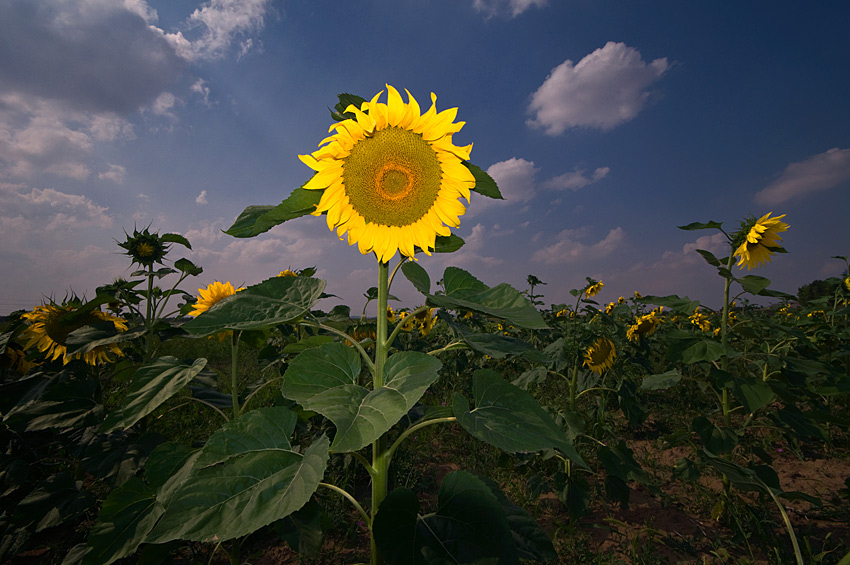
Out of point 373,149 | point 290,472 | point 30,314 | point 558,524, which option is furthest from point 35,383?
point 558,524

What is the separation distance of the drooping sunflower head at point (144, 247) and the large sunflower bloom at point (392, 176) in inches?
82.7

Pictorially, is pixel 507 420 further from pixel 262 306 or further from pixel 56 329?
pixel 56 329

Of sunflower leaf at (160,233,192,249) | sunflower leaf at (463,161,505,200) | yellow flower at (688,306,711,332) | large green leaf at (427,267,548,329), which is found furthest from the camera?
yellow flower at (688,306,711,332)

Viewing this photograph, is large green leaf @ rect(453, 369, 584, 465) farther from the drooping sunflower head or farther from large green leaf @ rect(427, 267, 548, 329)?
the drooping sunflower head

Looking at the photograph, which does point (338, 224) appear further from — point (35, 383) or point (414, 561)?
point (35, 383)

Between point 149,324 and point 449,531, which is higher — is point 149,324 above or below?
above

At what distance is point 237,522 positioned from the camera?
0.93 meters

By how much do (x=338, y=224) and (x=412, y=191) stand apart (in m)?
0.28

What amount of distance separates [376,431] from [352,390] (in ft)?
0.81

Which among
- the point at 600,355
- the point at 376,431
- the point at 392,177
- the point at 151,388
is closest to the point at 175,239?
the point at 151,388

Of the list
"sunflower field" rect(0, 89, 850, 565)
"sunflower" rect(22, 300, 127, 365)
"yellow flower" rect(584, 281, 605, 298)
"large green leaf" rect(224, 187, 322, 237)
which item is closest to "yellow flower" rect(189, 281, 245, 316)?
"sunflower field" rect(0, 89, 850, 565)

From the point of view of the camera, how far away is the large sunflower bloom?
1.30 metres

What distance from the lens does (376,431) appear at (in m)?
0.85

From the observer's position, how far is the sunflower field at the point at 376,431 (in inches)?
42.9
